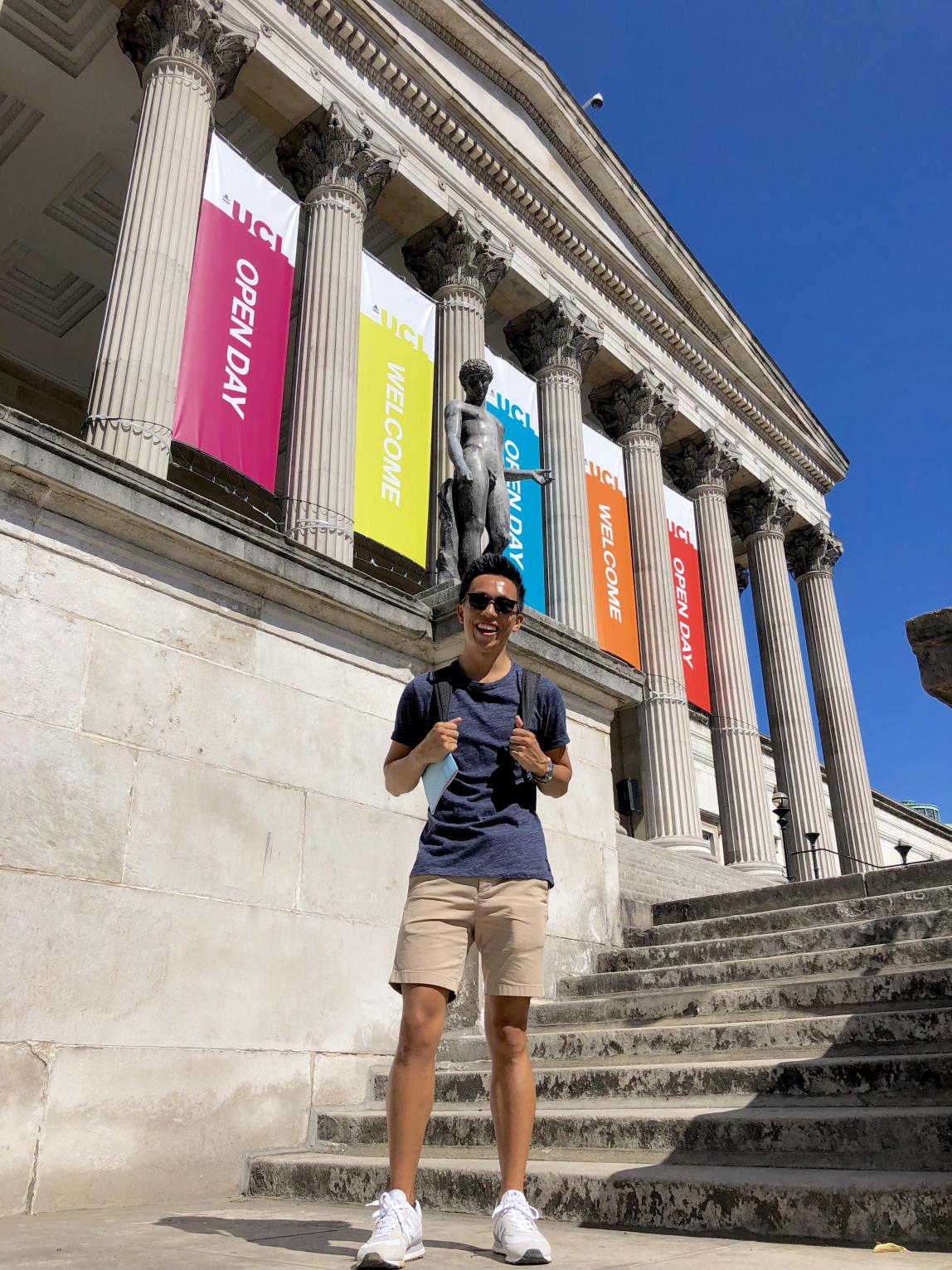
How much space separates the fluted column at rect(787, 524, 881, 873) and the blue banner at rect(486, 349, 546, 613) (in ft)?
34.5

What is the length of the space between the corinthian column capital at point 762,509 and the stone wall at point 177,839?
1842cm

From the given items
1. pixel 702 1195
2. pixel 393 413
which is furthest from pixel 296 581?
pixel 393 413

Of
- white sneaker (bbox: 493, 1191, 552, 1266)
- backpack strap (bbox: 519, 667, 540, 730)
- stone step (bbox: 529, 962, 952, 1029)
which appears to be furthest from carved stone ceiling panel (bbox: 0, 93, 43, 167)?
white sneaker (bbox: 493, 1191, 552, 1266)

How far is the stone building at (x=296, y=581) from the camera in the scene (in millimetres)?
5590

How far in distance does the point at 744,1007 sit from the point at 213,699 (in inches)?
148

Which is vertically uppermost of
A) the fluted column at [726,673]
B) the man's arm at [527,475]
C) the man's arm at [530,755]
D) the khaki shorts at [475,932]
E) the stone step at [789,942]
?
the fluted column at [726,673]

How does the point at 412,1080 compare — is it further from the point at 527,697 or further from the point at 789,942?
the point at 789,942

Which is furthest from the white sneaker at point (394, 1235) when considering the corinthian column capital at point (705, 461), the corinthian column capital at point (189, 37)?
the corinthian column capital at point (705, 461)

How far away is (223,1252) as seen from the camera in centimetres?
332

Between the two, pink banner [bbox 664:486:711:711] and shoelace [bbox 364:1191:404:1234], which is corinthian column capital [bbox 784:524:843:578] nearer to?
pink banner [bbox 664:486:711:711]

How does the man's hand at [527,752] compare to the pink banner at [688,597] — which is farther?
the pink banner at [688,597]

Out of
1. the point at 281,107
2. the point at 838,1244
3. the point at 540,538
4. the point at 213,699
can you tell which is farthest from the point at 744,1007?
the point at 281,107

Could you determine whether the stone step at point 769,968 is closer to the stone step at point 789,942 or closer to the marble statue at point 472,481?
the stone step at point 789,942

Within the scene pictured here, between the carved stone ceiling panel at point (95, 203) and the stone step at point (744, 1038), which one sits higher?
the carved stone ceiling panel at point (95, 203)
